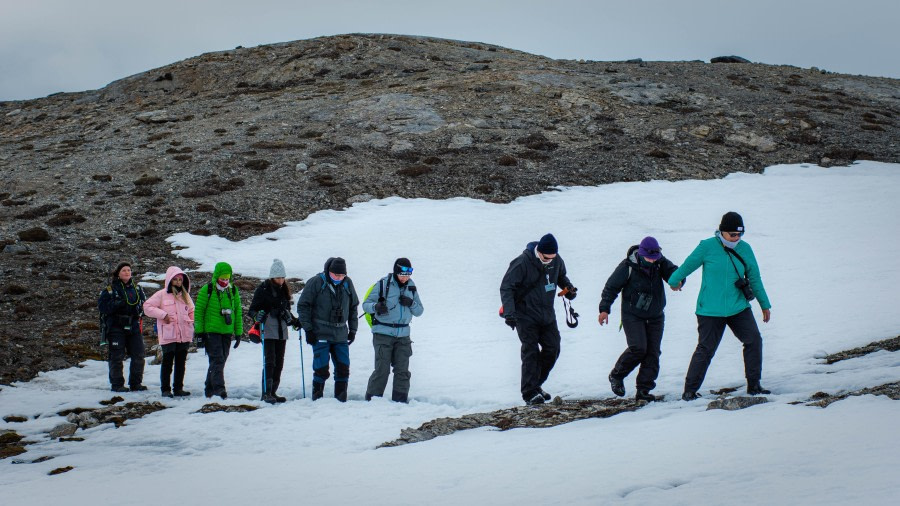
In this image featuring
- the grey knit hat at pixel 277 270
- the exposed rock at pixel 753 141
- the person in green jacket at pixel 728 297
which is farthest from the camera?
the exposed rock at pixel 753 141

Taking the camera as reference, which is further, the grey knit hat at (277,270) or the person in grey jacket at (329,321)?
the grey knit hat at (277,270)

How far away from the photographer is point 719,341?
9.47 metres

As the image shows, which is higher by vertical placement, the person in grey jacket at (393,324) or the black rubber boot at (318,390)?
the person in grey jacket at (393,324)

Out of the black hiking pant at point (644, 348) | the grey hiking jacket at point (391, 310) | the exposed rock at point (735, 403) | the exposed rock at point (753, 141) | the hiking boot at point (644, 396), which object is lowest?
the hiking boot at point (644, 396)

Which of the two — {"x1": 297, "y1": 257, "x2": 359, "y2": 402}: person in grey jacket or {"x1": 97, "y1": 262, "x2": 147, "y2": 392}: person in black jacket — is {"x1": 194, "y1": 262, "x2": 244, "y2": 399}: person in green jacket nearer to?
{"x1": 97, "y1": 262, "x2": 147, "y2": 392}: person in black jacket

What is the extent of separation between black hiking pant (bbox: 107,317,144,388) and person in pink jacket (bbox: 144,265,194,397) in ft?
2.07

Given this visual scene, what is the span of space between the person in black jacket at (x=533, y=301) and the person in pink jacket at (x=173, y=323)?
5.89 m

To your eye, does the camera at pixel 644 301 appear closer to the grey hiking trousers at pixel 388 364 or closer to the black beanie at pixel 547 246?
the black beanie at pixel 547 246

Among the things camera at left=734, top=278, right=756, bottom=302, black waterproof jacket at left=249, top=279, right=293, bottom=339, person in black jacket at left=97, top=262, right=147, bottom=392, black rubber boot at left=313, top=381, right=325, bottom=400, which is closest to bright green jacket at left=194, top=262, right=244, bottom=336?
black waterproof jacket at left=249, top=279, right=293, bottom=339

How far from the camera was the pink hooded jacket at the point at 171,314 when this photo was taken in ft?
41.3

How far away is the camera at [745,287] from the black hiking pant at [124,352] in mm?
9800

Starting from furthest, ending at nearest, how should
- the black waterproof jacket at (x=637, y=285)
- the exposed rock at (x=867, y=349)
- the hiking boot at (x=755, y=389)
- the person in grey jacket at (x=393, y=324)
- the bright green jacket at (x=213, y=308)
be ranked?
the bright green jacket at (x=213, y=308)
the person in grey jacket at (x=393, y=324)
the exposed rock at (x=867, y=349)
the black waterproof jacket at (x=637, y=285)
the hiking boot at (x=755, y=389)

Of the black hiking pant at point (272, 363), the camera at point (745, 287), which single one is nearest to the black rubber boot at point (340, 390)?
the black hiking pant at point (272, 363)

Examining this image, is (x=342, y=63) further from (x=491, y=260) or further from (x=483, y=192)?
(x=491, y=260)
